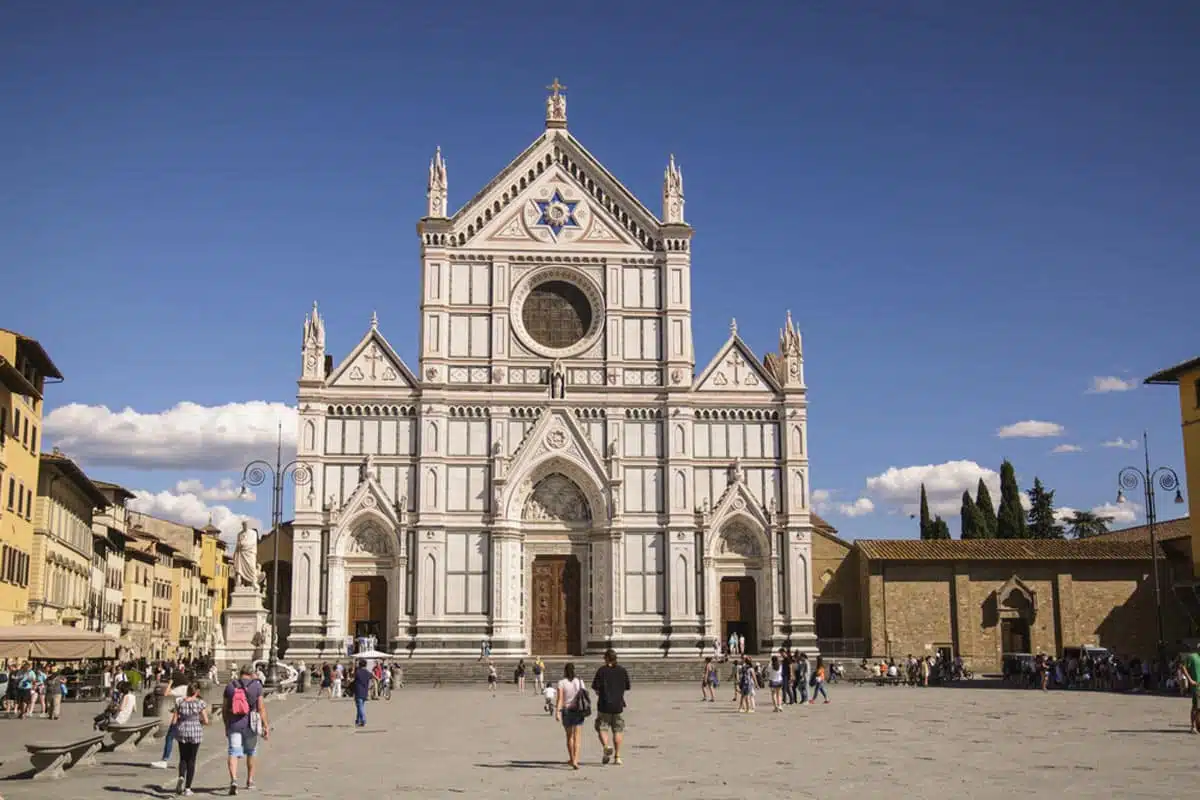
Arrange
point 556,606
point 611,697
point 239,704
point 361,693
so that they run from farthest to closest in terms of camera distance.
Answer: point 556,606, point 361,693, point 611,697, point 239,704

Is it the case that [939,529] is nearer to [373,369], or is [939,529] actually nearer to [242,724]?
[373,369]

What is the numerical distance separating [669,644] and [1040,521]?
4291cm

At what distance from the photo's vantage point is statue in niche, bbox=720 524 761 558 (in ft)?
173

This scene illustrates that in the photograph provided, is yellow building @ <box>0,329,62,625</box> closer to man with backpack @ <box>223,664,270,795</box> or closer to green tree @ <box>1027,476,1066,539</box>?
man with backpack @ <box>223,664,270,795</box>

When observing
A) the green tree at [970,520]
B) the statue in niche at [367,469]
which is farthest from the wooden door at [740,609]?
the green tree at [970,520]

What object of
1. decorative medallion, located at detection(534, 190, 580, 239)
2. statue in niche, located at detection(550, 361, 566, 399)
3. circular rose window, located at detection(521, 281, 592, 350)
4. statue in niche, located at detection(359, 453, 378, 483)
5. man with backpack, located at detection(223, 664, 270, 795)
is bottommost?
man with backpack, located at detection(223, 664, 270, 795)

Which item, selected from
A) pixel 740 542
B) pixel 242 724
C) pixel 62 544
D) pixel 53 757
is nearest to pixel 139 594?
pixel 62 544

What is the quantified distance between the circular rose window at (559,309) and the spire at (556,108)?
6.40 m

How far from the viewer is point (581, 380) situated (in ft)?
174

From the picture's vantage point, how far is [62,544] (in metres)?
51.7

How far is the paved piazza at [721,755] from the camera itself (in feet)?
A: 54.4

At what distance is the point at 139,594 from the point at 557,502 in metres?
34.1

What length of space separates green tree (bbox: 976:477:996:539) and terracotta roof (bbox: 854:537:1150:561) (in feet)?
52.9

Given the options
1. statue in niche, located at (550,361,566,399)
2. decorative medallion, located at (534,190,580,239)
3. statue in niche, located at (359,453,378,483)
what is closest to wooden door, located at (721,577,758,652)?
statue in niche, located at (550,361,566,399)
